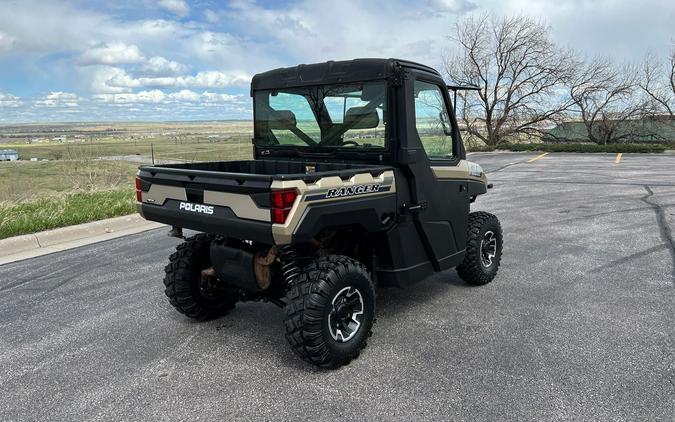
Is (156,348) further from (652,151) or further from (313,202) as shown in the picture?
(652,151)

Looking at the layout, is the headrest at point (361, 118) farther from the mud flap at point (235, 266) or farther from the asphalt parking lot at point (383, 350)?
Result: the asphalt parking lot at point (383, 350)

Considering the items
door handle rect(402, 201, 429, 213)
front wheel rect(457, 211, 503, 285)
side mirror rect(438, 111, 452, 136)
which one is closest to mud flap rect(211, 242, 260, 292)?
door handle rect(402, 201, 429, 213)

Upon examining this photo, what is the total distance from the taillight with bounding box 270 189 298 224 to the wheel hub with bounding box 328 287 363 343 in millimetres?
724

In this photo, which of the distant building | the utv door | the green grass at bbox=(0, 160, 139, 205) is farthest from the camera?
the distant building

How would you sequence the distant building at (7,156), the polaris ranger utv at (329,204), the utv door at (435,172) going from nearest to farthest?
the polaris ranger utv at (329,204) → the utv door at (435,172) → the distant building at (7,156)

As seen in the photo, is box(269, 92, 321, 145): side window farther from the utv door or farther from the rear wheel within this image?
the rear wheel

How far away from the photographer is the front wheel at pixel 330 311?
3375mm

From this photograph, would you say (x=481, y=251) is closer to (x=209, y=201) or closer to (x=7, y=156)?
(x=209, y=201)

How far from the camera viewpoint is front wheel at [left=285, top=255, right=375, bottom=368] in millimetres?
3375

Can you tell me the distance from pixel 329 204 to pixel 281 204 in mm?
381

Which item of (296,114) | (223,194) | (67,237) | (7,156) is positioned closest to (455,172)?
(296,114)

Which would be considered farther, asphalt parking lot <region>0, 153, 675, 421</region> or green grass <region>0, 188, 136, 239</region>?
green grass <region>0, 188, 136, 239</region>

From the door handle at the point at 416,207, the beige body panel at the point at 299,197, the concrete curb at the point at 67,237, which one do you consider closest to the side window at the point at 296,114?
the door handle at the point at 416,207

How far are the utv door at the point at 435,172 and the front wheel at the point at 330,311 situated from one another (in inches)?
32.3
